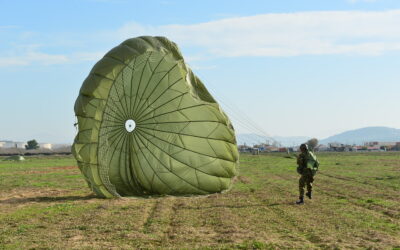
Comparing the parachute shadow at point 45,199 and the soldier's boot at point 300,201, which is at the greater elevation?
the soldier's boot at point 300,201

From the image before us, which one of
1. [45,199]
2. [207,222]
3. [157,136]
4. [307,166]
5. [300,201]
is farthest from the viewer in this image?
[157,136]

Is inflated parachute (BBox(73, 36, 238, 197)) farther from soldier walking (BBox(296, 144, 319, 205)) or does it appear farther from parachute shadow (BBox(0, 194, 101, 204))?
soldier walking (BBox(296, 144, 319, 205))

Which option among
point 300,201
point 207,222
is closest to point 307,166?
point 300,201

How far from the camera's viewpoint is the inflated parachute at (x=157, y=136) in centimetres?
1953

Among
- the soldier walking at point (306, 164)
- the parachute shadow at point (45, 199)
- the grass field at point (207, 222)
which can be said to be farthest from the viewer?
the parachute shadow at point (45, 199)

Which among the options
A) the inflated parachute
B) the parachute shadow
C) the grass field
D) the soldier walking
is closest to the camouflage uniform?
the soldier walking

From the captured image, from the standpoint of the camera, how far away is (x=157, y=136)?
21016 millimetres

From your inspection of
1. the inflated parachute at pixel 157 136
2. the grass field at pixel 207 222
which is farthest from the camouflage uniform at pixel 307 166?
the inflated parachute at pixel 157 136

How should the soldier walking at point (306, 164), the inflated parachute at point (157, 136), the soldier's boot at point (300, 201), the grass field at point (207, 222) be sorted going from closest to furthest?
the grass field at point (207, 222) < the soldier's boot at point (300, 201) < the soldier walking at point (306, 164) < the inflated parachute at point (157, 136)

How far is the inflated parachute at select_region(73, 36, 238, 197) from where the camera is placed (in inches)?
769

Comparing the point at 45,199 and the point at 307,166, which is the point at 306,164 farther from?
the point at 45,199

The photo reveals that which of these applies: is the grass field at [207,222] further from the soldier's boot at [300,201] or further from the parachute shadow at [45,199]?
the soldier's boot at [300,201]

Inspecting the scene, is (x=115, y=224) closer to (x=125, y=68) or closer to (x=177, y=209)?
(x=177, y=209)

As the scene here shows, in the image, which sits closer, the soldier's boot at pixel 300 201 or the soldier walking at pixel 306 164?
the soldier's boot at pixel 300 201
